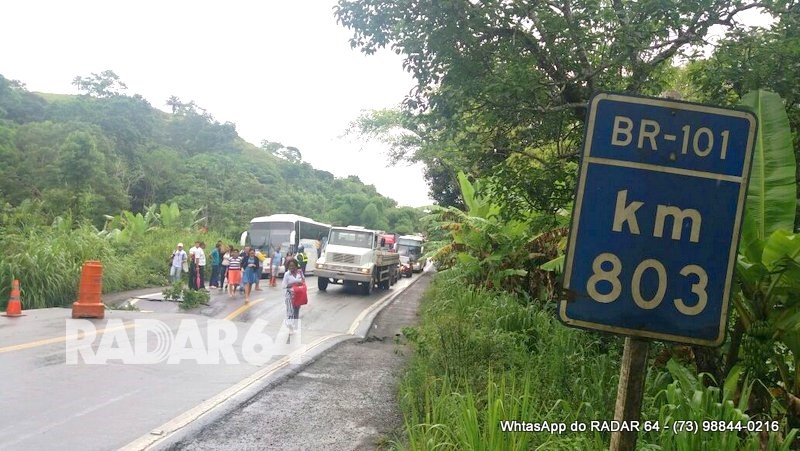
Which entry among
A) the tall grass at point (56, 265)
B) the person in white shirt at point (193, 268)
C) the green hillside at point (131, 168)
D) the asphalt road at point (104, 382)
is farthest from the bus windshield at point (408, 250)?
the asphalt road at point (104, 382)

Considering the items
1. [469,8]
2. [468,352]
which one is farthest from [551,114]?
[468,352]

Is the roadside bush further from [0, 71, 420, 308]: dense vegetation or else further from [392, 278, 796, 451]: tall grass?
[392, 278, 796, 451]: tall grass

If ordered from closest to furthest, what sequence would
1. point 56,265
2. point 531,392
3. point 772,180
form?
point 772,180 → point 531,392 → point 56,265

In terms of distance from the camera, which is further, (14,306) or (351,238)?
(351,238)

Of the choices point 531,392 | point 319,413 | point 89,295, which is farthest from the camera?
point 89,295

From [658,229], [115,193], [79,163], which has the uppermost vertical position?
[79,163]

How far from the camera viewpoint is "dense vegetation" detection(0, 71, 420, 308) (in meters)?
18.7

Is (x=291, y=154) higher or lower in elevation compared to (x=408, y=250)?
higher

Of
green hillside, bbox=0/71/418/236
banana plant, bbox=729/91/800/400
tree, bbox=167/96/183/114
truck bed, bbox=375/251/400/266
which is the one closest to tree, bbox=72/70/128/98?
green hillside, bbox=0/71/418/236

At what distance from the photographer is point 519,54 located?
7504 mm

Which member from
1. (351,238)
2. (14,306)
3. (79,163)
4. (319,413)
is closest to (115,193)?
(79,163)

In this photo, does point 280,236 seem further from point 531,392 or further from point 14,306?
point 531,392

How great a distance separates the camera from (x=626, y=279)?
7.52 feet

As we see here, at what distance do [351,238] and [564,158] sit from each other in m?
17.9
